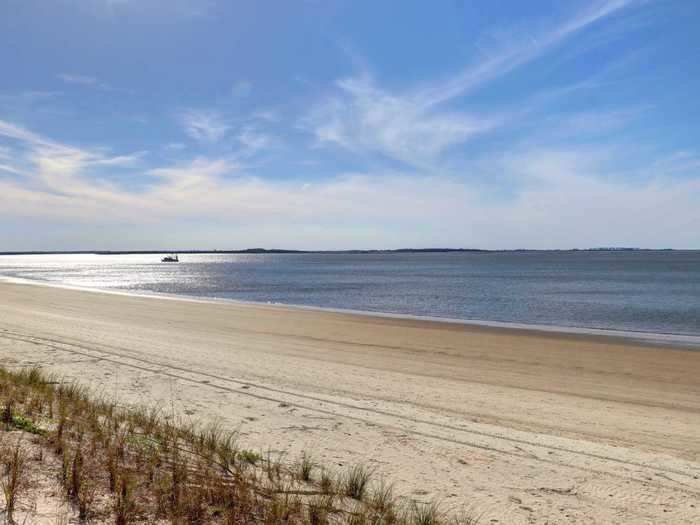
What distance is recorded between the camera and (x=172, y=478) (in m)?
4.47

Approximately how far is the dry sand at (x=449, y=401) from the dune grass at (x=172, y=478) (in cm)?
65

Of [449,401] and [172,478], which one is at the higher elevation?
[172,478]

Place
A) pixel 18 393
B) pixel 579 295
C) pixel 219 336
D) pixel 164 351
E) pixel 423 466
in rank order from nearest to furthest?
pixel 423 466, pixel 18 393, pixel 164 351, pixel 219 336, pixel 579 295

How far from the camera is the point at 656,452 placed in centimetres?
722

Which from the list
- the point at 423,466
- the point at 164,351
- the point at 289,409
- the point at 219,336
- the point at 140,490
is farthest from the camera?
the point at 219,336

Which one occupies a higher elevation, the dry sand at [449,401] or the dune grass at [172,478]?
the dune grass at [172,478]

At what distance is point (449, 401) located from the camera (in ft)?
32.4

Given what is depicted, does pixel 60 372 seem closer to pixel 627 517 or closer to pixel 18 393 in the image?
pixel 18 393

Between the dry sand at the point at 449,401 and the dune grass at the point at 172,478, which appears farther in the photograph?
the dry sand at the point at 449,401

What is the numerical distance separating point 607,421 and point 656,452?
5.47 ft

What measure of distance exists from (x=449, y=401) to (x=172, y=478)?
642 cm

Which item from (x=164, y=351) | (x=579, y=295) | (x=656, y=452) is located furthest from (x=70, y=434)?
(x=579, y=295)

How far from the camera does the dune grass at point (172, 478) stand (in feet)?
12.8

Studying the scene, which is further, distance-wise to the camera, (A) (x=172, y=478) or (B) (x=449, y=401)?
(B) (x=449, y=401)
